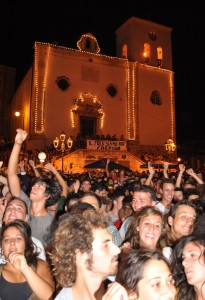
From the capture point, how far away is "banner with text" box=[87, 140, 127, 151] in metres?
24.4

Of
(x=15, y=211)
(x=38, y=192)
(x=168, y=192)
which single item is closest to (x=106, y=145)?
(x=168, y=192)

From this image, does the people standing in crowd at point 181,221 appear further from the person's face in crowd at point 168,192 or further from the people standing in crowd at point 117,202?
the people standing in crowd at point 117,202

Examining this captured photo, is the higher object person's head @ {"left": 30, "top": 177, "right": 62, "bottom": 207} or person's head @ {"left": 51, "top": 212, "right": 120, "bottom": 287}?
person's head @ {"left": 30, "top": 177, "right": 62, "bottom": 207}

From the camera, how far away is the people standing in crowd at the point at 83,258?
223 cm

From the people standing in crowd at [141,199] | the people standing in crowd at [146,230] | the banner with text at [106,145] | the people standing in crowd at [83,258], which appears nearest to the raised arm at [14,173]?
the people standing in crowd at [141,199]

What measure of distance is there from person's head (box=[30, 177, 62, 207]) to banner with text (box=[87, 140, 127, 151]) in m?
19.3

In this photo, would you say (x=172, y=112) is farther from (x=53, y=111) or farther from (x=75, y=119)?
(x=53, y=111)

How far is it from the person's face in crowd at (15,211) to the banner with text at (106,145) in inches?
795

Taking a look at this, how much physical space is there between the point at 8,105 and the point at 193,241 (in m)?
36.7

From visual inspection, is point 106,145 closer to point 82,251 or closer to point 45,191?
point 45,191

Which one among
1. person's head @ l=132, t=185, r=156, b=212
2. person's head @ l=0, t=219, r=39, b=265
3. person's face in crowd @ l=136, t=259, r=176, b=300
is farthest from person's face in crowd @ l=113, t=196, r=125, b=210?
person's face in crowd @ l=136, t=259, r=176, b=300

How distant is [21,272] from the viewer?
289 centimetres

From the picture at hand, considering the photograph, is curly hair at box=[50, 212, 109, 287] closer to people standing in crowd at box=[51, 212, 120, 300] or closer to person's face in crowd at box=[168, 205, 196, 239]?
people standing in crowd at box=[51, 212, 120, 300]

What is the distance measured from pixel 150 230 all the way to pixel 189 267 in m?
0.93
